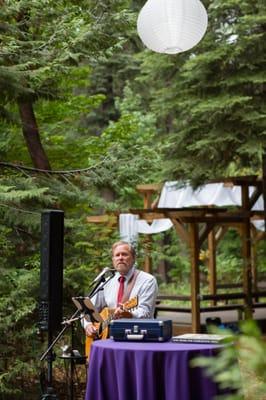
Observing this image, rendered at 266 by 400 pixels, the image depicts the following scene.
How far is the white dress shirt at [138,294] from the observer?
217 inches

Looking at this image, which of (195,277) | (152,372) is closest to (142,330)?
(152,372)

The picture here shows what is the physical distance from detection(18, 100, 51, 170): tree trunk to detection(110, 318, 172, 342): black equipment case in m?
4.17

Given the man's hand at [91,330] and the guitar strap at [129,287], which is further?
the guitar strap at [129,287]

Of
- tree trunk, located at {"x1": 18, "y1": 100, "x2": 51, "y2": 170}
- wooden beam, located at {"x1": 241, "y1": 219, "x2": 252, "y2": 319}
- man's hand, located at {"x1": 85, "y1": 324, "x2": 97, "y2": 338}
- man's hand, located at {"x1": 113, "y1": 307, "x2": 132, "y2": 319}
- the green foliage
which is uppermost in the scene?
tree trunk, located at {"x1": 18, "y1": 100, "x2": 51, "y2": 170}

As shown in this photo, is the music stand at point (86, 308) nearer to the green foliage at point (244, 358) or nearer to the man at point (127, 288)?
the man at point (127, 288)

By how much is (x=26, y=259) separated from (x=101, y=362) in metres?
3.01

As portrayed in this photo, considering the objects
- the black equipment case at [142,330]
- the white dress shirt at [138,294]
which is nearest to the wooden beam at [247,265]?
the white dress shirt at [138,294]

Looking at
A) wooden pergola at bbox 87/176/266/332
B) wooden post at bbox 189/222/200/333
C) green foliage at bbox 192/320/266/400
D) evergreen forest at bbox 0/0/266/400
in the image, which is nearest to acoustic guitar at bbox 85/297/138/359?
evergreen forest at bbox 0/0/266/400

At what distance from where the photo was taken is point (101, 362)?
15.5 feet

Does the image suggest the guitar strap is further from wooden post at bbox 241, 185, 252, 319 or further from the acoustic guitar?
wooden post at bbox 241, 185, 252, 319

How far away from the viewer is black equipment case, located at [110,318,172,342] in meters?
4.73

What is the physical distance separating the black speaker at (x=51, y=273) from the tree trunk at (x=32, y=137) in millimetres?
2696

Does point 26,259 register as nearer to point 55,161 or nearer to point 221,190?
point 55,161

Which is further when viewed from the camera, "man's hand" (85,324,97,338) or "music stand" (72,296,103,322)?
"man's hand" (85,324,97,338)
